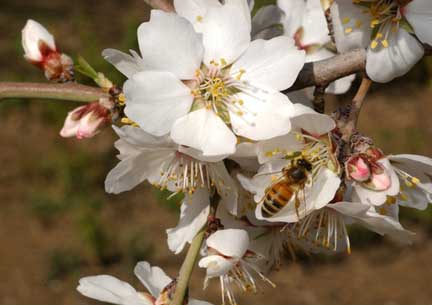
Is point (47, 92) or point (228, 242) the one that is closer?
point (228, 242)

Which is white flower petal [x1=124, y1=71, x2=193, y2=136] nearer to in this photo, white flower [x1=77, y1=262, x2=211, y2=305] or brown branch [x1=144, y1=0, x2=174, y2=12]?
brown branch [x1=144, y1=0, x2=174, y2=12]

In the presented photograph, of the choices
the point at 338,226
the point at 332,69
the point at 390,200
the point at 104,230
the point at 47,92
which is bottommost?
the point at 104,230

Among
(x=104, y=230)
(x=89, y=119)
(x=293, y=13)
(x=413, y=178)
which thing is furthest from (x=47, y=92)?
(x=104, y=230)

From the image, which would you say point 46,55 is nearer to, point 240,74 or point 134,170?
point 134,170

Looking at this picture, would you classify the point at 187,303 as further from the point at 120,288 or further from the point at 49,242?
the point at 49,242

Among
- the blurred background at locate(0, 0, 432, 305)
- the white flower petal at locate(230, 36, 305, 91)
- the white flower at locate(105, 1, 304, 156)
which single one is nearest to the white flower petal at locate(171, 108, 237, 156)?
the white flower at locate(105, 1, 304, 156)

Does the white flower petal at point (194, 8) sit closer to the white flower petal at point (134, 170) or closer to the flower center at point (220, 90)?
the flower center at point (220, 90)
